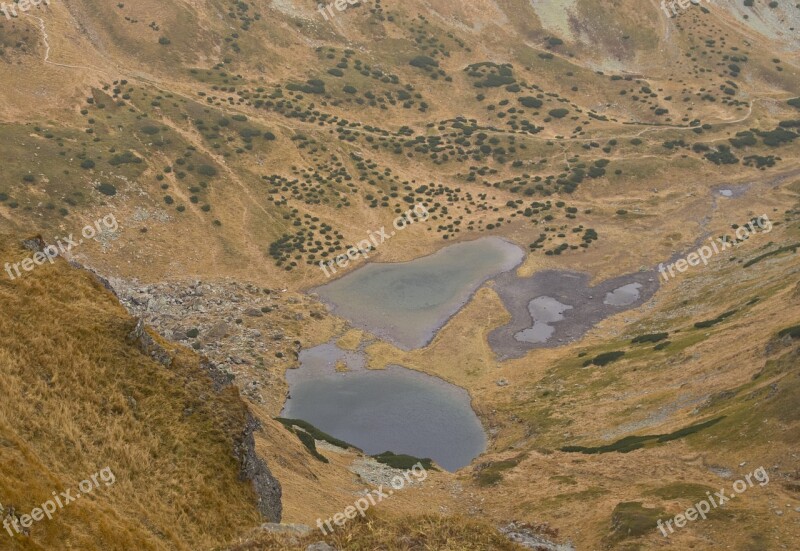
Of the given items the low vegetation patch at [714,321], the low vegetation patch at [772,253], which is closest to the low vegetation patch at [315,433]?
the low vegetation patch at [714,321]

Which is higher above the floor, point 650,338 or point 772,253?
point 772,253

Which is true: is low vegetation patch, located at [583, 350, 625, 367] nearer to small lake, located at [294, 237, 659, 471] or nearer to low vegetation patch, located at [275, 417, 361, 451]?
small lake, located at [294, 237, 659, 471]

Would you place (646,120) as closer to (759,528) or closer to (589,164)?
(589,164)

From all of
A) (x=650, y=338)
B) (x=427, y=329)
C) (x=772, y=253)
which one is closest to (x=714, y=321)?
(x=650, y=338)

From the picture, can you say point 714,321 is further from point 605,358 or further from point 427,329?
point 427,329

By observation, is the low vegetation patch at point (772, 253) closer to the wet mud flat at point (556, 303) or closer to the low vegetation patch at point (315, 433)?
the wet mud flat at point (556, 303)

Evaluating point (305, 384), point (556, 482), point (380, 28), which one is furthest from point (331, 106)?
point (556, 482)

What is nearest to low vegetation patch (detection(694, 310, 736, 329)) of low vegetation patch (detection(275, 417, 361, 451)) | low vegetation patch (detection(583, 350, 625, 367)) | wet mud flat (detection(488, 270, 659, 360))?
low vegetation patch (detection(583, 350, 625, 367))
